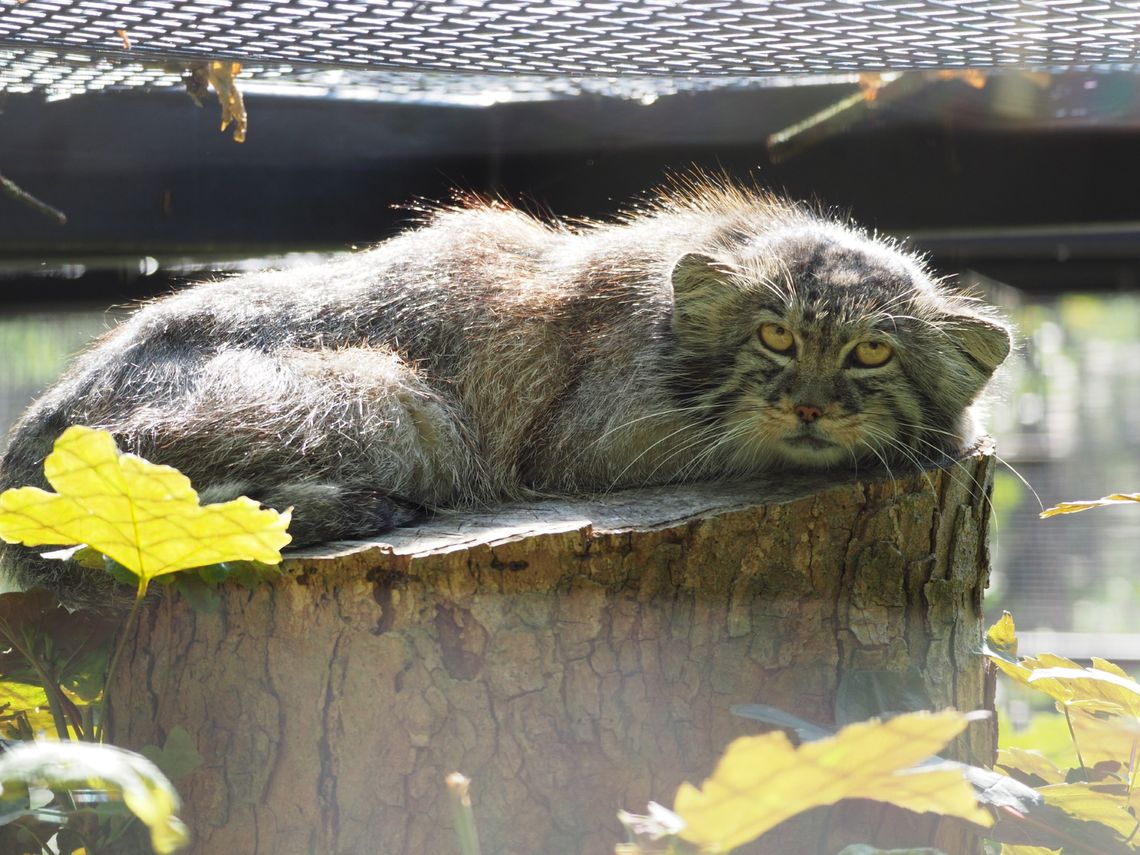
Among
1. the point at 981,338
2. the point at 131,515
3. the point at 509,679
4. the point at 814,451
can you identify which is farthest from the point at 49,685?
the point at 981,338

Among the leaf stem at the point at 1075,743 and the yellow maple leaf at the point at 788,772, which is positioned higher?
the yellow maple leaf at the point at 788,772

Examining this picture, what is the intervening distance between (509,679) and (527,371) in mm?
1218

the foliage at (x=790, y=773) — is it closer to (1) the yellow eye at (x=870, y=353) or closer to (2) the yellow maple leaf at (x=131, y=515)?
(2) the yellow maple leaf at (x=131, y=515)

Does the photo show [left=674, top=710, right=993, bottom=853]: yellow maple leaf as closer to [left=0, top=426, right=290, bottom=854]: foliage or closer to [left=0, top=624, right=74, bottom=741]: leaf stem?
[left=0, top=426, right=290, bottom=854]: foliage

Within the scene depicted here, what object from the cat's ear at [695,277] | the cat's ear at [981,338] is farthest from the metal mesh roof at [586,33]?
the cat's ear at [981,338]

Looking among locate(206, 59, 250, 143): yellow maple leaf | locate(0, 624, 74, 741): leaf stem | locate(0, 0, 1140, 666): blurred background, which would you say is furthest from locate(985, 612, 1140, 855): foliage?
locate(206, 59, 250, 143): yellow maple leaf

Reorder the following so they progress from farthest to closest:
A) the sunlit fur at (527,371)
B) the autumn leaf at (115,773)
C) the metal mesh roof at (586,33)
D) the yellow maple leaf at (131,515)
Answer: the sunlit fur at (527,371)
the metal mesh roof at (586,33)
the yellow maple leaf at (131,515)
the autumn leaf at (115,773)

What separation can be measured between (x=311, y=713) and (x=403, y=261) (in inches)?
59.5

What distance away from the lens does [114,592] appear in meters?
2.47

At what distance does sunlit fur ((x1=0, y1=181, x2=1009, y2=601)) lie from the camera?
107 inches

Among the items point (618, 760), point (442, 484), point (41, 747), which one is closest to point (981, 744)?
point (618, 760)

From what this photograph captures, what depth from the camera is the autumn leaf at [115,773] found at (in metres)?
1.31

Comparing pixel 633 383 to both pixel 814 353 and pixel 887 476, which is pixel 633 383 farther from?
A: pixel 887 476

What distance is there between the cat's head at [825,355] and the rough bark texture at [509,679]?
0.46 m
